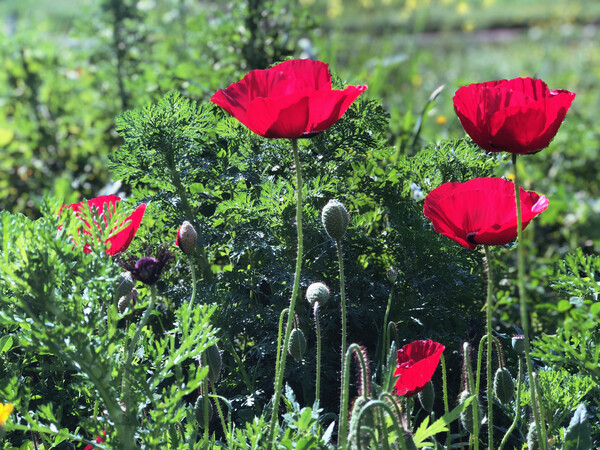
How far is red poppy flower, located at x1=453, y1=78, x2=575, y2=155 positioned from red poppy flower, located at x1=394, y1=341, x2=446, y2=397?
362mm

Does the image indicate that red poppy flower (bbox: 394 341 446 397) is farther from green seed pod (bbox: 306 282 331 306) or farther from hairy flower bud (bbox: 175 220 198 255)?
hairy flower bud (bbox: 175 220 198 255)

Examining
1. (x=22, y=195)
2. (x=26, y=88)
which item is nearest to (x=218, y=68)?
(x=22, y=195)

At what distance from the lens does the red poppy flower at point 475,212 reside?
125 cm

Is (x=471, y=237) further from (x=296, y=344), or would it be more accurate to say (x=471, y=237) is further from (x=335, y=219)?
(x=296, y=344)

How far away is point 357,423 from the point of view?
3.32 ft

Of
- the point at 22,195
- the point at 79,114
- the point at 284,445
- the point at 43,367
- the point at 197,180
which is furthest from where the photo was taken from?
the point at 79,114

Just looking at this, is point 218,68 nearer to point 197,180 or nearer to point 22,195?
point 22,195

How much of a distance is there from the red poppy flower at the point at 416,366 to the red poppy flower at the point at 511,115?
36 cm

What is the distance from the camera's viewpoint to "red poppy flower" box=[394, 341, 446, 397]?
1274 millimetres

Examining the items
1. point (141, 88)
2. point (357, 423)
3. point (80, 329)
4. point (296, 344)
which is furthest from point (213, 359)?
point (141, 88)

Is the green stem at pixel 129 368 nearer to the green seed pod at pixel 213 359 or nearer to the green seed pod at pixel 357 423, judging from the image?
the green seed pod at pixel 213 359

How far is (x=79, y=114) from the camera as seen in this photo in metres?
3.91

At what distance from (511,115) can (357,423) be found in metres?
0.55

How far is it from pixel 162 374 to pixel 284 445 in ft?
0.71
